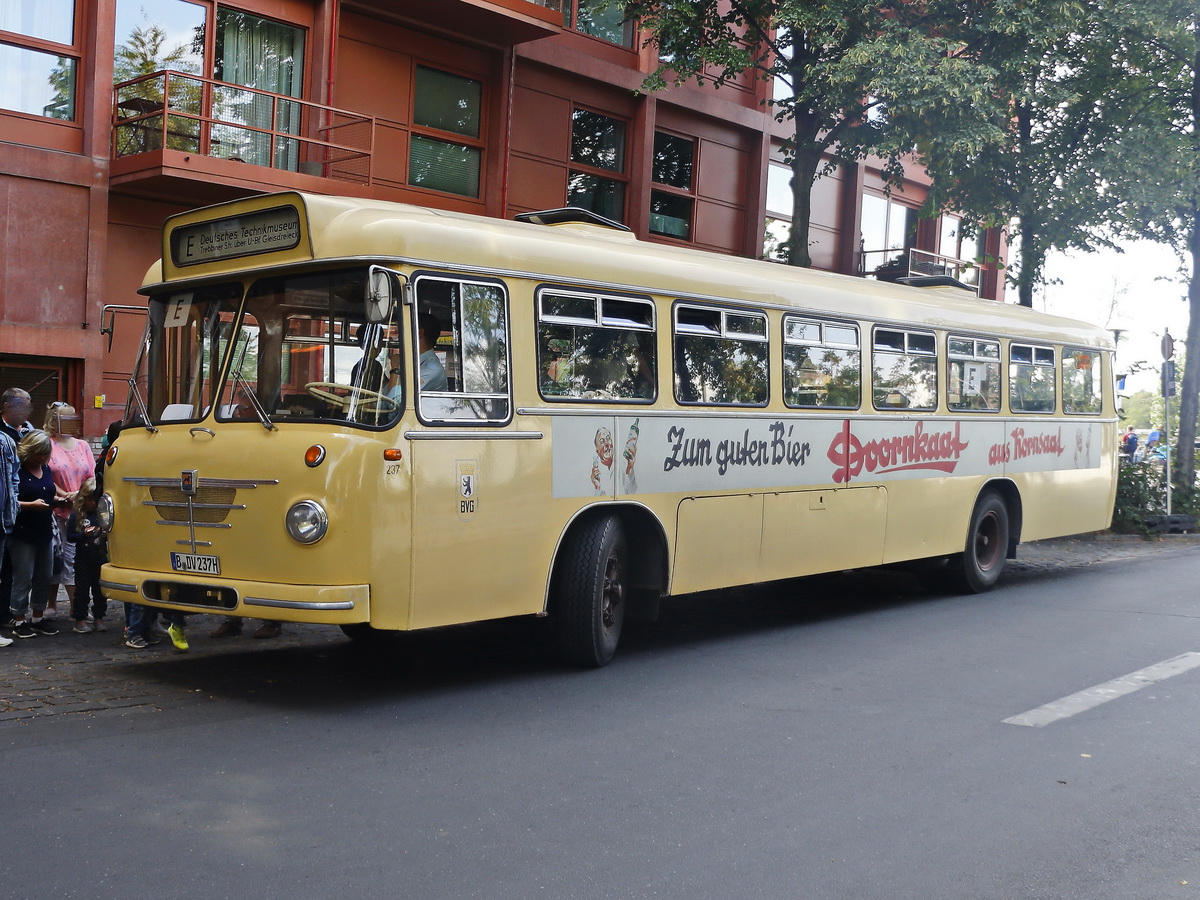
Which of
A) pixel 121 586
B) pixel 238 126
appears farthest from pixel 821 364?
pixel 238 126

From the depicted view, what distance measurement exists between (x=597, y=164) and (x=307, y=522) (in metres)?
16.6

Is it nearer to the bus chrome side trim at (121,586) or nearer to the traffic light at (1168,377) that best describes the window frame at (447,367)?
the bus chrome side trim at (121,586)

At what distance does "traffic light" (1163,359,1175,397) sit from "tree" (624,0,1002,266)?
599 centimetres

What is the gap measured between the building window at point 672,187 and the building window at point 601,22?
1894 millimetres

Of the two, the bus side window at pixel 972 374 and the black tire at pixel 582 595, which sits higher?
the bus side window at pixel 972 374

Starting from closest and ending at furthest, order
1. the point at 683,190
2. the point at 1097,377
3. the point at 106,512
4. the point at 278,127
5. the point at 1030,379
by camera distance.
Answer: the point at 106,512 < the point at 1030,379 < the point at 1097,377 < the point at 278,127 < the point at 683,190

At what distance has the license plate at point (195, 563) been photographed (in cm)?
728

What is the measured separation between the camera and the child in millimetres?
9102

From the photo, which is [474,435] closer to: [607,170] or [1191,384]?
[607,170]

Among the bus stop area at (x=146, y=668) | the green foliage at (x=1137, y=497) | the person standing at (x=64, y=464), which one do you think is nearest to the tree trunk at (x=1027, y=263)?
the green foliage at (x=1137, y=497)

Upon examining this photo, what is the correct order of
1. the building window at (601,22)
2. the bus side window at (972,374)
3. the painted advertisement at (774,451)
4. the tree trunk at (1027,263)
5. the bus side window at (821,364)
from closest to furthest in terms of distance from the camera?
the painted advertisement at (774,451) < the bus side window at (821,364) < the bus side window at (972,374) < the tree trunk at (1027,263) < the building window at (601,22)

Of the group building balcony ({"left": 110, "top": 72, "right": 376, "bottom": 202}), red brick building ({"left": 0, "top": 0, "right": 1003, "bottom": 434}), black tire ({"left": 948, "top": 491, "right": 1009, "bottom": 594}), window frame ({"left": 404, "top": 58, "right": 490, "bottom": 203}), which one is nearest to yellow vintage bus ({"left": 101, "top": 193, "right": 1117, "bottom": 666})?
black tire ({"left": 948, "top": 491, "right": 1009, "bottom": 594})

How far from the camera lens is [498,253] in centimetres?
772

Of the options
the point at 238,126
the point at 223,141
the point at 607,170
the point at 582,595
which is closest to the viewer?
the point at 582,595
